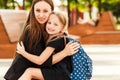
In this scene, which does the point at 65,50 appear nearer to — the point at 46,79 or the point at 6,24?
the point at 46,79

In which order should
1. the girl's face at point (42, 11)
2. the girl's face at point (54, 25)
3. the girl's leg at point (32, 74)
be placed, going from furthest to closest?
the girl's face at point (42, 11) → the girl's face at point (54, 25) → the girl's leg at point (32, 74)

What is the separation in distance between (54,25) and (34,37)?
0.24 metres

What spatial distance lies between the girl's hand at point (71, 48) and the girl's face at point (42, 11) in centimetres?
39

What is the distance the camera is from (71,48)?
4.31 metres

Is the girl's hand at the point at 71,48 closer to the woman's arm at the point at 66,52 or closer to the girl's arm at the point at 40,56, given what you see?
the woman's arm at the point at 66,52

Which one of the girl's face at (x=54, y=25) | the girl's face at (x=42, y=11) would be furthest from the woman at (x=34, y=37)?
the girl's face at (x=54, y=25)

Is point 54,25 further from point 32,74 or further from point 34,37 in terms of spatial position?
point 32,74

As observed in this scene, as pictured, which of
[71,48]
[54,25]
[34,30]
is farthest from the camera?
[34,30]

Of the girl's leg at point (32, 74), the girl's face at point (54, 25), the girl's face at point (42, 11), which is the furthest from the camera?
the girl's face at point (42, 11)

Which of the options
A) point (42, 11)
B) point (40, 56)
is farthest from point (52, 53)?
point (42, 11)

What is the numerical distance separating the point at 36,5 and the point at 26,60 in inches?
22.5

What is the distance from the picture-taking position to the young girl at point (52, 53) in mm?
4332

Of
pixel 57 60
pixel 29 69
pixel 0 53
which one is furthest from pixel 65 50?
pixel 0 53

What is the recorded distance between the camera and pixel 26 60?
454 centimetres
